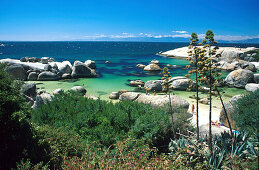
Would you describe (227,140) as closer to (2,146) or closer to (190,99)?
(2,146)

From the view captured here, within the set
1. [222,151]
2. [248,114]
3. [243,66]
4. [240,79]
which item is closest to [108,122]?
[222,151]

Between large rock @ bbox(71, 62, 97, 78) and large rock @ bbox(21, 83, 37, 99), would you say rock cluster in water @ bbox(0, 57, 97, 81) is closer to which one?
large rock @ bbox(71, 62, 97, 78)

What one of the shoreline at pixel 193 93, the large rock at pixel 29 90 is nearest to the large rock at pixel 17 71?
the shoreline at pixel 193 93

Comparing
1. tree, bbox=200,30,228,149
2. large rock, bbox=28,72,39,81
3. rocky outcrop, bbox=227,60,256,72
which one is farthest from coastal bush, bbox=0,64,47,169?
rocky outcrop, bbox=227,60,256,72

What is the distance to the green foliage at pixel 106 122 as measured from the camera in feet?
20.5

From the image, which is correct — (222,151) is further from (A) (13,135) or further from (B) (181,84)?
(B) (181,84)

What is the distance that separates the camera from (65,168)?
4.30 meters

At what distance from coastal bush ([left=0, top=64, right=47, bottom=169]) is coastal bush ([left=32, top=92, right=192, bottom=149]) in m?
1.55

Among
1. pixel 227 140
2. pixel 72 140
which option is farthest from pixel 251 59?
pixel 72 140

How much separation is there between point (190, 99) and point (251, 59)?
34.7 m

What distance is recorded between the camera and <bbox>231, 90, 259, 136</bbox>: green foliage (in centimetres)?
644

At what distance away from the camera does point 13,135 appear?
4684 millimetres

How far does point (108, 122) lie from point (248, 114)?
5.53 m

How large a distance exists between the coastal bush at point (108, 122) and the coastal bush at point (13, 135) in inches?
60.9
